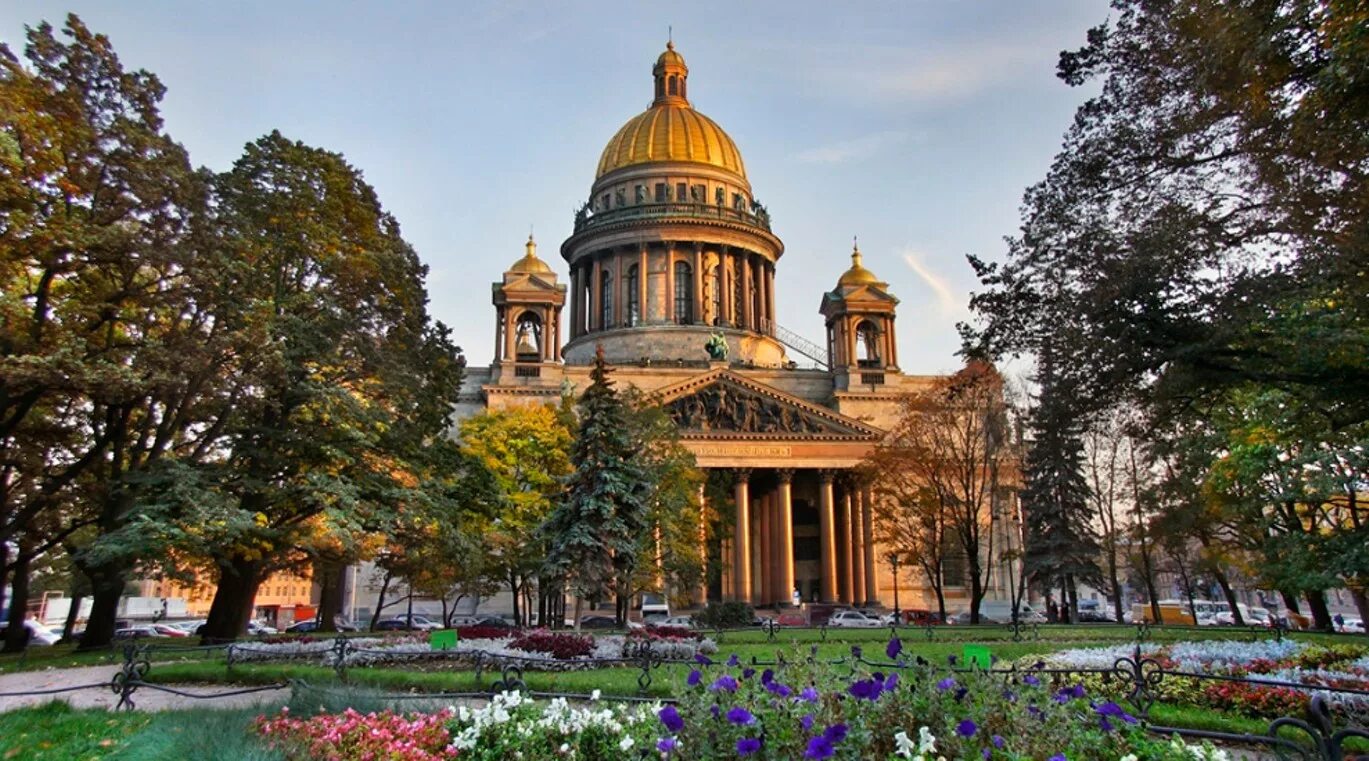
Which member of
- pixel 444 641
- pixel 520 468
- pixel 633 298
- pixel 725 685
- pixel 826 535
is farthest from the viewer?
pixel 633 298

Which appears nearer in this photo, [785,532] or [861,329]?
[785,532]

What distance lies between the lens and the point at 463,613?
176 feet

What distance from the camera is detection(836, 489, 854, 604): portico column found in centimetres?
5594

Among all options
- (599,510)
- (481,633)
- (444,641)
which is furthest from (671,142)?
(444,641)

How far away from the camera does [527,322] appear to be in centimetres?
6047

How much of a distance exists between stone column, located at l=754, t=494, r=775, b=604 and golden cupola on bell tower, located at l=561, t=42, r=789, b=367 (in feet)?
39.8

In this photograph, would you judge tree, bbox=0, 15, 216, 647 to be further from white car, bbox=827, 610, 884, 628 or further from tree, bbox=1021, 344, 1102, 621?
tree, bbox=1021, 344, 1102, 621

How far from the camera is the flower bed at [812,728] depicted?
18.2 feet

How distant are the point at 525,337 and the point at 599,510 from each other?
123 feet

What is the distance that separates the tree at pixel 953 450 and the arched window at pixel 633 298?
1190 inches

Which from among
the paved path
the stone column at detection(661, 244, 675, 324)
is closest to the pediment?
the stone column at detection(661, 244, 675, 324)

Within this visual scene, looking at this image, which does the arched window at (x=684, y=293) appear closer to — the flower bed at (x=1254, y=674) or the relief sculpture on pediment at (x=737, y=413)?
the relief sculpture on pediment at (x=737, y=413)

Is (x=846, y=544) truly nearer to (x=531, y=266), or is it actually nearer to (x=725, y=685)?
(x=531, y=266)

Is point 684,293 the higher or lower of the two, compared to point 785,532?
higher
